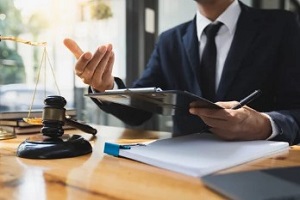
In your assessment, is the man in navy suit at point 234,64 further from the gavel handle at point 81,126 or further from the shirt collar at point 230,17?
the gavel handle at point 81,126

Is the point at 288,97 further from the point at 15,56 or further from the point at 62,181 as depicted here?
the point at 15,56

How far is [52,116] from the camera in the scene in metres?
0.62

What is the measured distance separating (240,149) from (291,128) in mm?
282

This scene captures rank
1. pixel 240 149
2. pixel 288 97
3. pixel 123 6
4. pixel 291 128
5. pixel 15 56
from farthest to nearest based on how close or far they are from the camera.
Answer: pixel 123 6
pixel 15 56
pixel 288 97
pixel 291 128
pixel 240 149

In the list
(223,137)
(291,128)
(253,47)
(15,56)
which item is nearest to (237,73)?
(253,47)

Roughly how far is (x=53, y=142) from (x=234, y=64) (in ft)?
2.28

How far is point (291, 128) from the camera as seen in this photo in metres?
0.81

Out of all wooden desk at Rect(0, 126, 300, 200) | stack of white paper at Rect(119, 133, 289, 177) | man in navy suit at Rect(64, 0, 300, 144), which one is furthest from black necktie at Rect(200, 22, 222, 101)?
wooden desk at Rect(0, 126, 300, 200)

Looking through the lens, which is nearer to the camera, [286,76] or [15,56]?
[286,76]

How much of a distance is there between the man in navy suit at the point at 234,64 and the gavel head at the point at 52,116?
0.60ft

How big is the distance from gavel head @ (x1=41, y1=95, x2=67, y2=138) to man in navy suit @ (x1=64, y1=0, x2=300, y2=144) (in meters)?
0.18

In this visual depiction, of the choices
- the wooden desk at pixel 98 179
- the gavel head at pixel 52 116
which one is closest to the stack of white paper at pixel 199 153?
the wooden desk at pixel 98 179

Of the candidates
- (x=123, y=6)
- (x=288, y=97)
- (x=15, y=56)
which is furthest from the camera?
(x=123, y=6)

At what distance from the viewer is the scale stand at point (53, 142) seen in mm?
582
